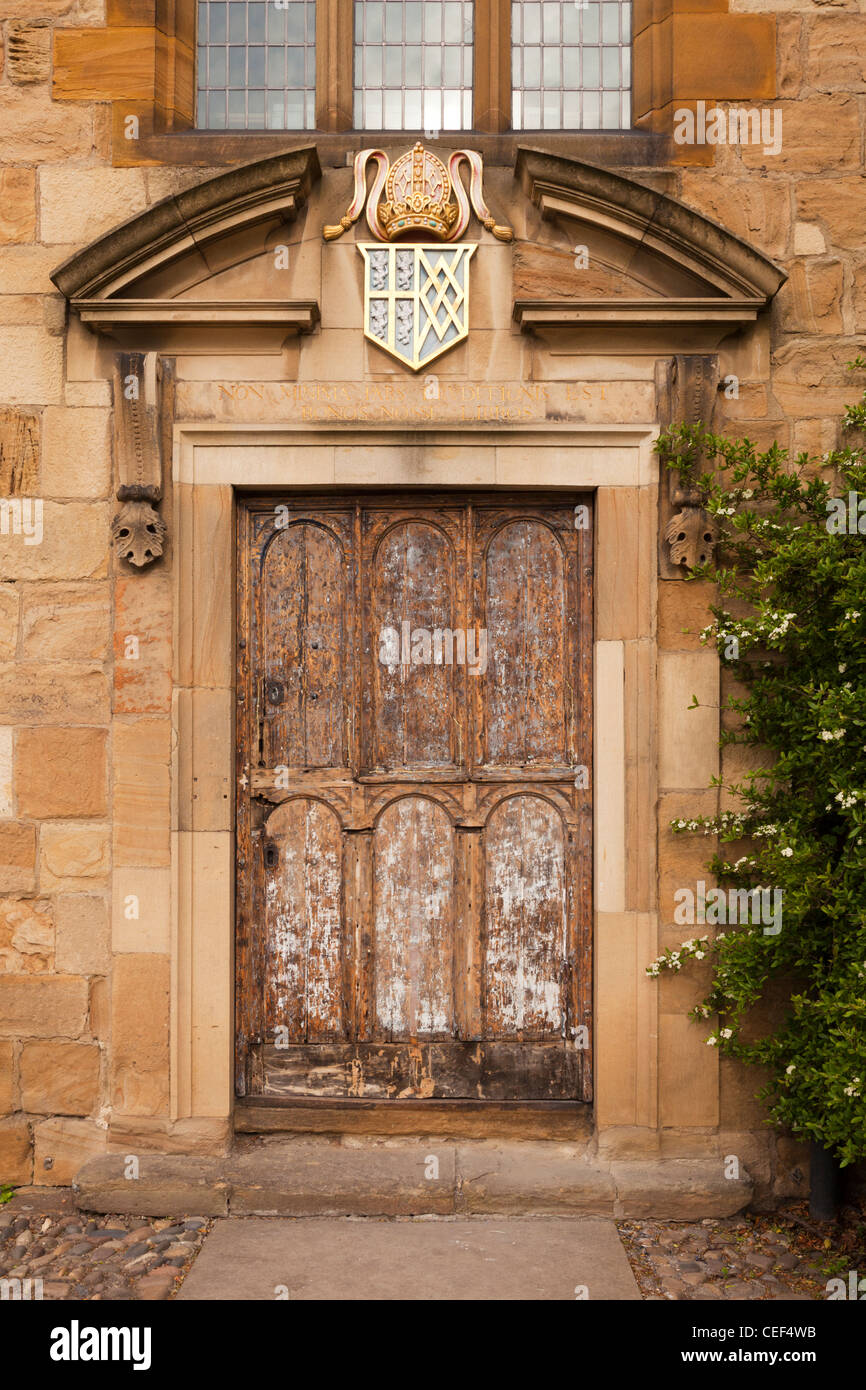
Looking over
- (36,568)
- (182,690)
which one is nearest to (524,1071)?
(182,690)

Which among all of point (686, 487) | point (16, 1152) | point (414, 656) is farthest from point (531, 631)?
point (16, 1152)

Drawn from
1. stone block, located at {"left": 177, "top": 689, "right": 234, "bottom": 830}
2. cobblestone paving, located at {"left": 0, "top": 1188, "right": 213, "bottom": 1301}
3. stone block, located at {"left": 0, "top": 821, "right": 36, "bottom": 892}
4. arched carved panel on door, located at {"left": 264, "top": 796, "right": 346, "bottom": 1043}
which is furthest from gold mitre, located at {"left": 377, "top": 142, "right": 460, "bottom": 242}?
cobblestone paving, located at {"left": 0, "top": 1188, "right": 213, "bottom": 1301}

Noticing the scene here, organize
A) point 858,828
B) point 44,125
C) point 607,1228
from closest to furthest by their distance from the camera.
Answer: point 858,828
point 607,1228
point 44,125

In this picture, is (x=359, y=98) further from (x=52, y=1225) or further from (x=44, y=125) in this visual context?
(x=52, y=1225)

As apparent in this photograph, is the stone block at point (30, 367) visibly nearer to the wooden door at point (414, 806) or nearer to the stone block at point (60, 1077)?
the wooden door at point (414, 806)

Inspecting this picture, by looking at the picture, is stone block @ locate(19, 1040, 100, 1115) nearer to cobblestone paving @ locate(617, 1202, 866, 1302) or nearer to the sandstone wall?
the sandstone wall

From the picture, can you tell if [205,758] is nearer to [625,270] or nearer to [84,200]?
[84,200]

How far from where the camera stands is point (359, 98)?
448 centimetres

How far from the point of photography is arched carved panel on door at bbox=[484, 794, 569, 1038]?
14.4ft

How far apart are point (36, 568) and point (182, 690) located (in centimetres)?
75

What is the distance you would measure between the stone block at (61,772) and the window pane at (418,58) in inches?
109

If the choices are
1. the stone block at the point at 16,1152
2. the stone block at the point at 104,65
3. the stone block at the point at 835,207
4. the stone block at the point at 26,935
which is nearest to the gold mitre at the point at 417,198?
the stone block at the point at 104,65

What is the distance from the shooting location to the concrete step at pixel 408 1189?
4.05m

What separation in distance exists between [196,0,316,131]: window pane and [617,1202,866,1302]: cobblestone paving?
451 cm
